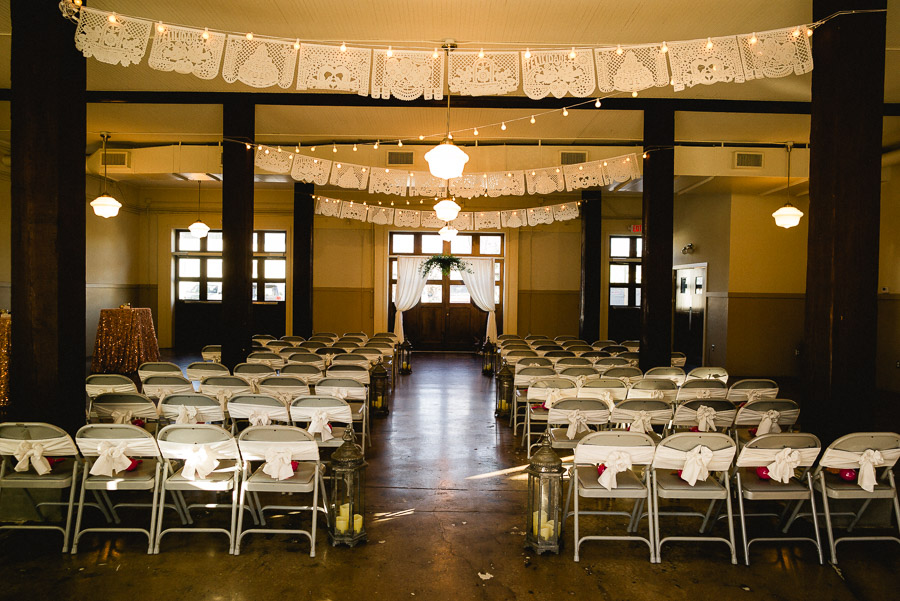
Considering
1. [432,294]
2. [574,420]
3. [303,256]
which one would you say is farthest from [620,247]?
[574,420]

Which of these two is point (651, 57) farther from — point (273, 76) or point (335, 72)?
point (273, 76)

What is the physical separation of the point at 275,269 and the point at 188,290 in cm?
244

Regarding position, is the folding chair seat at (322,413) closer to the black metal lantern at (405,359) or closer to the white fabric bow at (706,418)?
the white fabric bow at (706,418)

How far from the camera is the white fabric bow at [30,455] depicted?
349 centimetres

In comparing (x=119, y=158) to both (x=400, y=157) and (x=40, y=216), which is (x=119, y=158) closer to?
(x=400, y=157)

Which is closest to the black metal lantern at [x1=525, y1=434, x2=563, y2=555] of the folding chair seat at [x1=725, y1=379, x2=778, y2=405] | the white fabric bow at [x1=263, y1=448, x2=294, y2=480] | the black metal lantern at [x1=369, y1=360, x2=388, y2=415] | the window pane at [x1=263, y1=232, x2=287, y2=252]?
the white fabric bow at [x1=263, y1=448, x2=294, y2=480]

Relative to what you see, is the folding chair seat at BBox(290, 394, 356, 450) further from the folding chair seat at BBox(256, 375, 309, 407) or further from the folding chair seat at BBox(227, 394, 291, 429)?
the folding chair seat at BBox(256, 375, 309, 407)

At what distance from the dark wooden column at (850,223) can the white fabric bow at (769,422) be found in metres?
0.50

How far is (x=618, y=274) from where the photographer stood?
49.1 feet

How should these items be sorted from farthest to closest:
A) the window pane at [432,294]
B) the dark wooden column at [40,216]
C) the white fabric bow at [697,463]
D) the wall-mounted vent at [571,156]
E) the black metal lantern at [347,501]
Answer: the window pane at [432,294], the wall-mounted vent at [571,156], the dark wooden column at [40,216], the black metal lantern at [347,501], the white fabric bow at [697,463]

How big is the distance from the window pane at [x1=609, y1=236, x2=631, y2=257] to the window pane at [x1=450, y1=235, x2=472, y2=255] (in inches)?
154

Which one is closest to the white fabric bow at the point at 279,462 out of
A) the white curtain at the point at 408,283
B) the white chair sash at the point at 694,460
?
the white chair sash at the point at 694,460

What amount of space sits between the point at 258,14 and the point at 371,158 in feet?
15.7

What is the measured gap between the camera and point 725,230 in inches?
459
